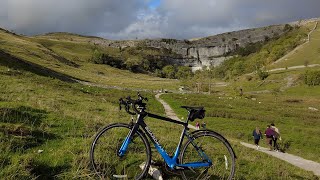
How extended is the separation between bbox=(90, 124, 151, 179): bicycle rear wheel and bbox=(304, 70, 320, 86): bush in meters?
138

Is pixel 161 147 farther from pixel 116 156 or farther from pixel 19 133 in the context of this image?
pixel 19 133

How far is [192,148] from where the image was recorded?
9.53m

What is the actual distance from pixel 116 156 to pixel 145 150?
0.85m

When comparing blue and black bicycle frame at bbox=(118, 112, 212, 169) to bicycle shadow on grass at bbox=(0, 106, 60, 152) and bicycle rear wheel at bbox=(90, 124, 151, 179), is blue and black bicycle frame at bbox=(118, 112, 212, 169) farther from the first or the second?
bicycle shadow on grass at bbox=(0, 106, 60, 152)

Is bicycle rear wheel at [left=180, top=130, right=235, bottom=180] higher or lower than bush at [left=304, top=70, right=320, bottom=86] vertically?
higher

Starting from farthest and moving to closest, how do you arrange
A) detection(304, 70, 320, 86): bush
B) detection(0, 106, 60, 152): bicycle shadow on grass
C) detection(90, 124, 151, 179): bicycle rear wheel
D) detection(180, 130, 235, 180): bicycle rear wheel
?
detection(304, 70, 320, 86): bush < detection(0, 106, 60, 152): bicycle shadow on grass < detection(180, 130, 235, 180): bicycle rear wheel < detection(90, 124, 151, 179): bicycle rear wheel

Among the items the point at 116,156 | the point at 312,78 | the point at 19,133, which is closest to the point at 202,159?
the point at 116,156

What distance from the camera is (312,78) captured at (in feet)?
450

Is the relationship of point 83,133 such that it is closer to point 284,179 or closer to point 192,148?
point 192,148

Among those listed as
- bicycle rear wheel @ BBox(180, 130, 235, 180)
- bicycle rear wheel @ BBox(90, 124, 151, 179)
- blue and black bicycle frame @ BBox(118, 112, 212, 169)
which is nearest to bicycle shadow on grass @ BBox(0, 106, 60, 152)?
bicycle rear wheel @ BBox(90, 124, 151, 179)

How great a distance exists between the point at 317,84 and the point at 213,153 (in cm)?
13657

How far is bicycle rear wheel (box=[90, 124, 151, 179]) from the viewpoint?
898 centimetres

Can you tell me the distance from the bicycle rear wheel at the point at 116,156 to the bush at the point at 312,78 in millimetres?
138301

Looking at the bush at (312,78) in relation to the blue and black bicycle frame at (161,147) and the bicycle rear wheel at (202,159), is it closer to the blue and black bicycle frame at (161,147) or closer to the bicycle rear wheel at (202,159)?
the bicycle rear wheel at (202,159)
